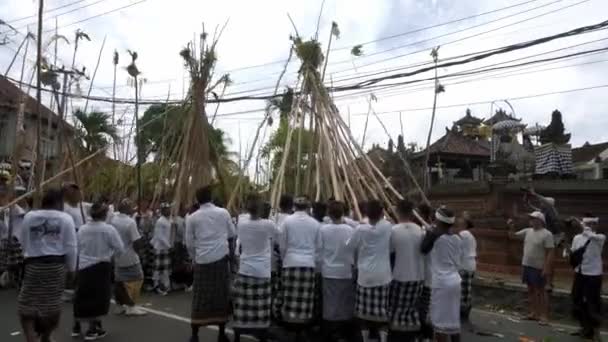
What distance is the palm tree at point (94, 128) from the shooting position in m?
15.8

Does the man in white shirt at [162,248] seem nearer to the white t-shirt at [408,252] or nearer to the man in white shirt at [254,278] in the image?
the man in white shirt at [254,278]

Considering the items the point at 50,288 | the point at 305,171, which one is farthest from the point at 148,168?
the point at 50,288

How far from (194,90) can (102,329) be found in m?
3.93

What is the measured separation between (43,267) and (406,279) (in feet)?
11.6

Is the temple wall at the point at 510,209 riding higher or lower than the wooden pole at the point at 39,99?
lower

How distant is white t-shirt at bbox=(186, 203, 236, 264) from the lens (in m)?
6.53

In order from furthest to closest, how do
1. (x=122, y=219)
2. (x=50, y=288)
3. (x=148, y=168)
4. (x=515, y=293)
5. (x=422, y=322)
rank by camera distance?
1. (x=148, y=168)
2. (x=515, y=293)
3. (x=122, y=219)
4. (x=422, y=322)
5. (x=50, y=288)

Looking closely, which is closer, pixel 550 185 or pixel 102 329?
pixel 102 329

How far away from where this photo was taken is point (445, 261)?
5832 millimetres

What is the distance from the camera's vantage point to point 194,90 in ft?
30.6

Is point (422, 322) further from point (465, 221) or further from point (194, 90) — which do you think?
point (194, 90)

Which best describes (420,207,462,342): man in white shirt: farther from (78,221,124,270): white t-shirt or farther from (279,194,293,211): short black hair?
(78,221,124,270): white t-shirt

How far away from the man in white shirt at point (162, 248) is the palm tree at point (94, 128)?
19.8 feet

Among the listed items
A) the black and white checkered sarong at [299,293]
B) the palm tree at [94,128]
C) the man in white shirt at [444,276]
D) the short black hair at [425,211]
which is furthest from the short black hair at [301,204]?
the palm tree at [94,128]
